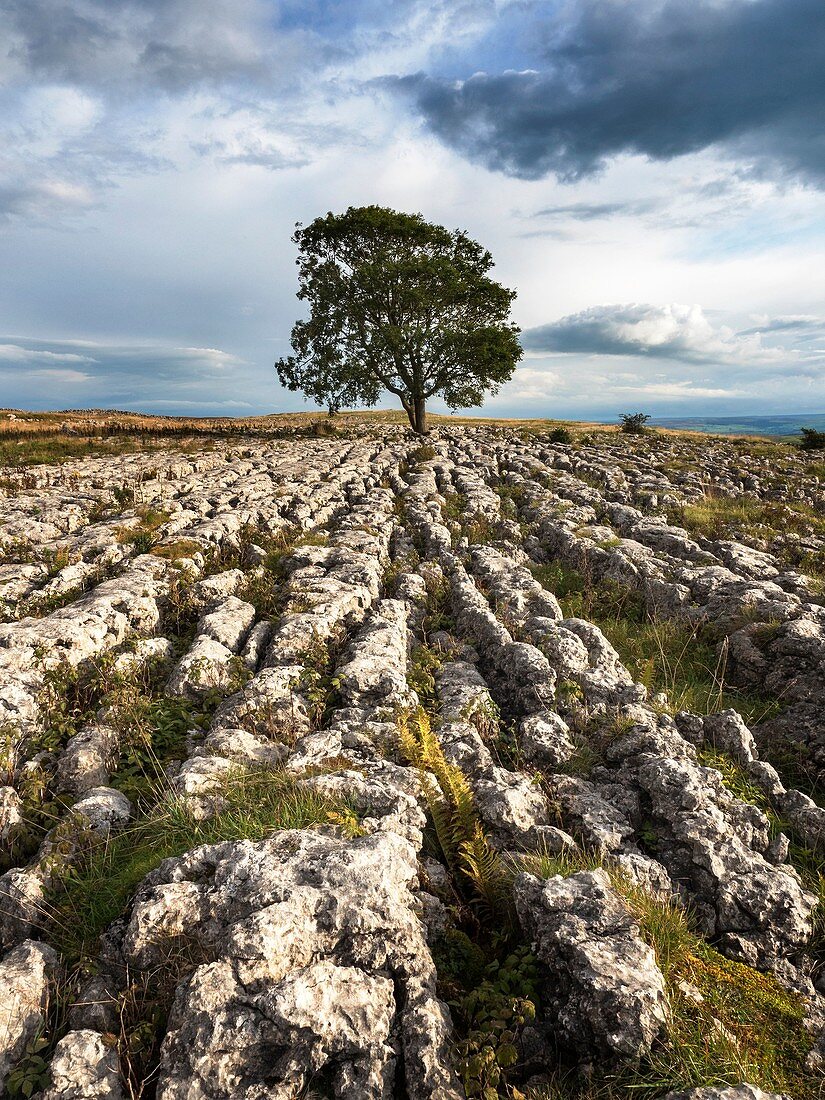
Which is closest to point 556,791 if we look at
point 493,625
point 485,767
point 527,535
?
point 485,767

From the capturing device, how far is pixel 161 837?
5.56 m

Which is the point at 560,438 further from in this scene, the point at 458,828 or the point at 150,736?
the point at 458,828

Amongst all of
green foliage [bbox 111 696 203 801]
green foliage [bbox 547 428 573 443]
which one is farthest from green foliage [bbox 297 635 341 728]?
green foliage [bbox 547 428 573 443]

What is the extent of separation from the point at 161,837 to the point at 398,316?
41.4 metres

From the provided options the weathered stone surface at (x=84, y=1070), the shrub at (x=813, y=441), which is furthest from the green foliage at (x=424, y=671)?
the shrub at (x=813, y=441)

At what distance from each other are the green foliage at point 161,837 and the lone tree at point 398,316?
37121mm

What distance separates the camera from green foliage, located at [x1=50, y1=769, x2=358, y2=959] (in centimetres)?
494

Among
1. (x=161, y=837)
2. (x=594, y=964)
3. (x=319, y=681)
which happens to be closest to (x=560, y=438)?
(x=319, y=681)

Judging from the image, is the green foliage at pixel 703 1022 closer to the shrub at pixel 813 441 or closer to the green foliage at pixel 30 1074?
the green foliage at pixel 30 1074

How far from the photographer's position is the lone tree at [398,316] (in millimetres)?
40281

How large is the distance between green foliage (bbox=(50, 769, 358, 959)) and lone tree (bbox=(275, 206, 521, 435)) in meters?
37.1

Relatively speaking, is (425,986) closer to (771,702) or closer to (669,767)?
(669,767)

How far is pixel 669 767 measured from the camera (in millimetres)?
6871

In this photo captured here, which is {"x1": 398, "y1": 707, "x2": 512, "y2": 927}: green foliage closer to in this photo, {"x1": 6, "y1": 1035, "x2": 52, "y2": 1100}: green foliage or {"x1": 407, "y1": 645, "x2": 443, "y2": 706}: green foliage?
{"x1": 407, "y1": 645, "x2": 443, "y2": 706}: green foliage
